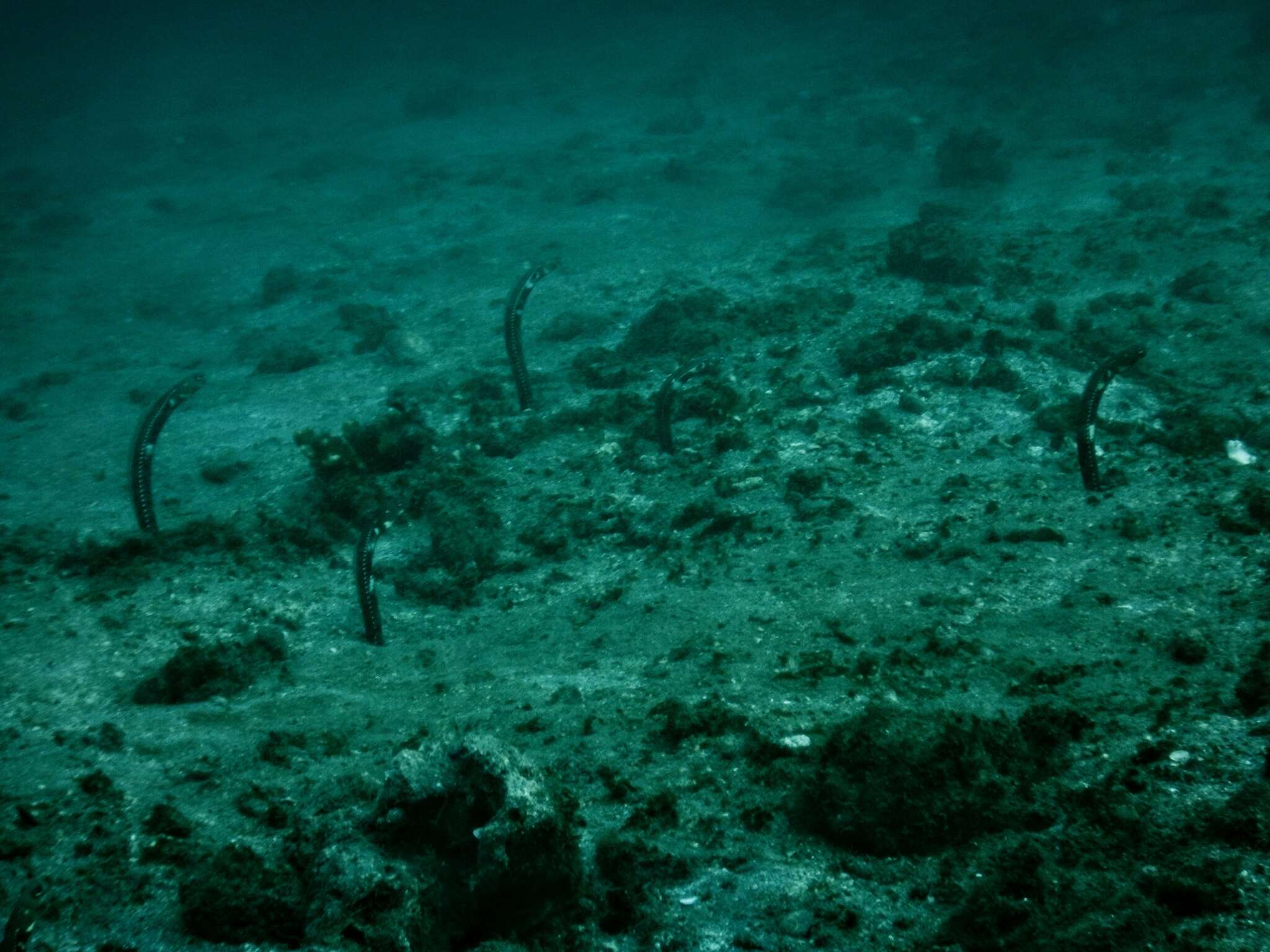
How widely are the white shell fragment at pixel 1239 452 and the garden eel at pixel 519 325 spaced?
7610 mm

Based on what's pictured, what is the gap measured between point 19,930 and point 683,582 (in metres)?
4.66

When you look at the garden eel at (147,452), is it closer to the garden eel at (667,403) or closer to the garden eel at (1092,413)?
the garden eel at (667,403)

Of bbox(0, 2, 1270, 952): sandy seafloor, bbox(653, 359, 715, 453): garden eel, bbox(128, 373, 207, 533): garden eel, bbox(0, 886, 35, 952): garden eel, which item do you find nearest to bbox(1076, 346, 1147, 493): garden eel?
bbox(0, 2, 1270, 952): sandy seafloor

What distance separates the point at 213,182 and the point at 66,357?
1671 centimetres

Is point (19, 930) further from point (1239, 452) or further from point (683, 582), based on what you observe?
point (1239, 452)

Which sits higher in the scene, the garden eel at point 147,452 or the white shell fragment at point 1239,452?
the garden eel at point 147,452

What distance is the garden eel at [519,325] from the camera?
30.2 feet

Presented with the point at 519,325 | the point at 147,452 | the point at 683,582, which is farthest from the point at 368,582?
the point at 519,325

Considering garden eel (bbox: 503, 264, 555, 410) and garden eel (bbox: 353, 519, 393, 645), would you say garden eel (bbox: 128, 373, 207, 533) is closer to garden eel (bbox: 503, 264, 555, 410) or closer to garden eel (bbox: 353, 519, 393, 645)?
garden eel (bbox: 353, 519, 393, 645)

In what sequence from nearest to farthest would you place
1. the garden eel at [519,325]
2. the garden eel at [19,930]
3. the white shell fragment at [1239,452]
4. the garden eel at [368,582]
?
1. the garden eel at [19,930]
2. the garden eel at [368,582]
3. the white shell fragment at [1239,452]
4. the garden eel at [519,325]

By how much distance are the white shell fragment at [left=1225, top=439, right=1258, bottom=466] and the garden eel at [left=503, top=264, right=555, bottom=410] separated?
25.0ft

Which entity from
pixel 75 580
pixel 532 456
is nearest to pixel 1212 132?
pixel 532 456

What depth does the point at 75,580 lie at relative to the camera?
21.9ft

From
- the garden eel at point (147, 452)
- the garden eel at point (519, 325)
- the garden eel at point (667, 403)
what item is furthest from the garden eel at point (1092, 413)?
the garden eel at point (147, 452)
